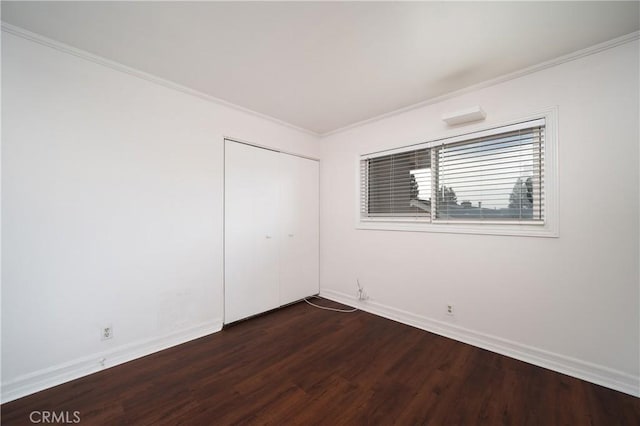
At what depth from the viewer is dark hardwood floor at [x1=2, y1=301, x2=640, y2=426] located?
1573mm

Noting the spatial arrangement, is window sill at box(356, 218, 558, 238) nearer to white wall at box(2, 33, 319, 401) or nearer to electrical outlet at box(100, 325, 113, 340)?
white wall at box(2, 33, 319, 401)

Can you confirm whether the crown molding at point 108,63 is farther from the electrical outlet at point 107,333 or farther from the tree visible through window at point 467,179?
the electrical outlet at point 107,333

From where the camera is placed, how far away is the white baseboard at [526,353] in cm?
181

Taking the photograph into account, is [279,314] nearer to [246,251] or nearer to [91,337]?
[246,251]

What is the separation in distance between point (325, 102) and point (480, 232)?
6.92 feet

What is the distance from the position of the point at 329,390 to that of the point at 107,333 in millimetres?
1856

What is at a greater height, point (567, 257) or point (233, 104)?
point (233, 104)

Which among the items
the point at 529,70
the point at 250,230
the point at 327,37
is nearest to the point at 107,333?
the point at 250,230

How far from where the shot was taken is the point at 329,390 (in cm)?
182

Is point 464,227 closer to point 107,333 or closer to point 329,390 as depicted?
point 329,390

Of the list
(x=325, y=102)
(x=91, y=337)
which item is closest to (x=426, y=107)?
(x=325, y=102)

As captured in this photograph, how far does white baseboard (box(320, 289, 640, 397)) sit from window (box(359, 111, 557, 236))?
993 millimetres

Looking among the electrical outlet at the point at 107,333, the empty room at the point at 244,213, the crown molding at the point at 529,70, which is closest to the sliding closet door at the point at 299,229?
the empty room at the point at 244,213

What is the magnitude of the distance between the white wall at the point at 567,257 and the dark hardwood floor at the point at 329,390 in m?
0.22
